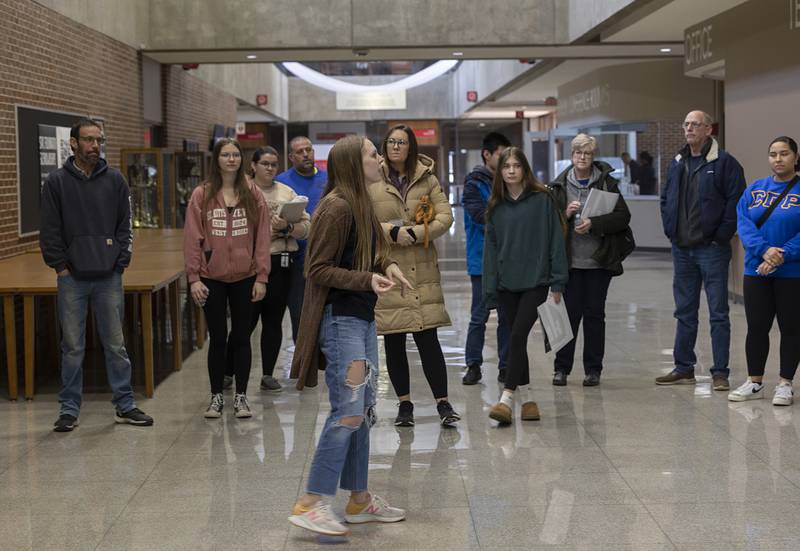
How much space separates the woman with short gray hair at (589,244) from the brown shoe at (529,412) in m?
1.07

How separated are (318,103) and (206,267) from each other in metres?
29.6

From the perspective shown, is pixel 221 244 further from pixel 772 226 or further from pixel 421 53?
pixel 421 53

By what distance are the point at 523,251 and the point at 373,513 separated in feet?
6.85

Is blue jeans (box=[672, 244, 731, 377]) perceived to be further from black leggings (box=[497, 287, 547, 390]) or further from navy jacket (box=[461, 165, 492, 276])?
black leggings (box=[497, 287, 547, 390])

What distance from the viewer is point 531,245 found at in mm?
6059

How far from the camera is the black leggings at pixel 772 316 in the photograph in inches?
256

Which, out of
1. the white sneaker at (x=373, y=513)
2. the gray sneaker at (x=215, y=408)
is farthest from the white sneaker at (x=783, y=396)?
the gray sneaker at (x=215, y=408)

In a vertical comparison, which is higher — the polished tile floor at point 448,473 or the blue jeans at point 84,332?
the blue jeans at point 84,332

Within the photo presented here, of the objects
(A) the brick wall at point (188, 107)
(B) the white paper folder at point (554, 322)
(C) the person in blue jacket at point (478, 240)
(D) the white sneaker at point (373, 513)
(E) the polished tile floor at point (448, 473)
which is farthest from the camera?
(A) the brick wall at point (188, 107)

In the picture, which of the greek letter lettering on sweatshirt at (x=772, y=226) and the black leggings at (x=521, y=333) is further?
the greek letter lettering on sweatshirt at (x=772, y=226)

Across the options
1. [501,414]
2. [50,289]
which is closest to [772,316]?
[501,414]

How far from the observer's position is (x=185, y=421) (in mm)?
6379

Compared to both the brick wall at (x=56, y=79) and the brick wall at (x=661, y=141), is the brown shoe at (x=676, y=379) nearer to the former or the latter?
the brick wall at (x=56, y=79)

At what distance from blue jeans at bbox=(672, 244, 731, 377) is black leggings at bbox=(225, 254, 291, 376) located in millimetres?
2531
